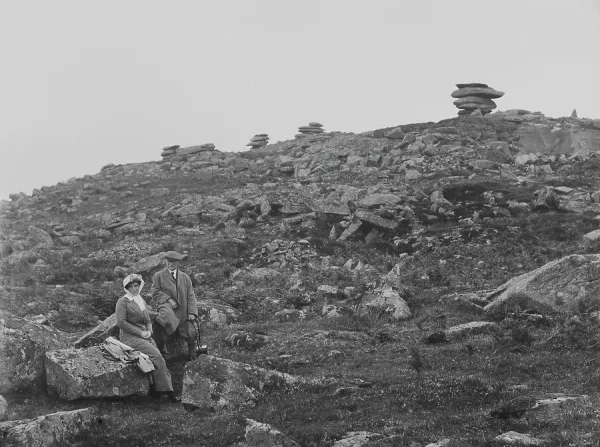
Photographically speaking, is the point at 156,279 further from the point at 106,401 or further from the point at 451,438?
the point at 451,438

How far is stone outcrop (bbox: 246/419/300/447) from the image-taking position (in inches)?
459

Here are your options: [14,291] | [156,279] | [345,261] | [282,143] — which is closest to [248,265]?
[345,261]

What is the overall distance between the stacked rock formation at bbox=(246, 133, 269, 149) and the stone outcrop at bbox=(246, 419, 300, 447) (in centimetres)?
6956

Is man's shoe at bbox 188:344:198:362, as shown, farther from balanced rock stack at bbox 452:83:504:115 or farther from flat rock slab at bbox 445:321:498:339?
balanced rock stack at bbox 452:83:504:115

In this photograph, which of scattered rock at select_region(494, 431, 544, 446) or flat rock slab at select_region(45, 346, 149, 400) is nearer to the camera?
scattered rock at select_region(494, 431, 544, 446)

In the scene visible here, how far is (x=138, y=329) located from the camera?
52.9ft

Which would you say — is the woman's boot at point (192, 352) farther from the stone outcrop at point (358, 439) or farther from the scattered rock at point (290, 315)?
the scattered rock at point (290, 315)

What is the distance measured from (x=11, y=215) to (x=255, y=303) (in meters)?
40.1

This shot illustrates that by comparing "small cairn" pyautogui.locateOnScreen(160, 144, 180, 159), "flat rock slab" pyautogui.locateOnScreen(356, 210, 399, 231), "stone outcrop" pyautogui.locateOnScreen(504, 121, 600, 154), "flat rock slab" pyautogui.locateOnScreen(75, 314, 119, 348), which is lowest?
"flat rock slab" pyautogui.locateOnScreen(75, 314, 119, 348)

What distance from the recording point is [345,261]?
32.5m

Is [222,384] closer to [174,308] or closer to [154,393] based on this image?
[154,393]

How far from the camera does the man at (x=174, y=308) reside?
17.7 metres

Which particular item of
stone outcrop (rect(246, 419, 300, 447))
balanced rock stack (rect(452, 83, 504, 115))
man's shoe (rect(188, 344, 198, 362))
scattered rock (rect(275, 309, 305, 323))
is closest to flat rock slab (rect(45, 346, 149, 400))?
man's shoe (rect(188, 344, 198, 362))

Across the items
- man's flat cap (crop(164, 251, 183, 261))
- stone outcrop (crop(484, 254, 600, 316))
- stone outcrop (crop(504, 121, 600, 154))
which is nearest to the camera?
stone outcrop (crop(484, 254, 600, 316))
